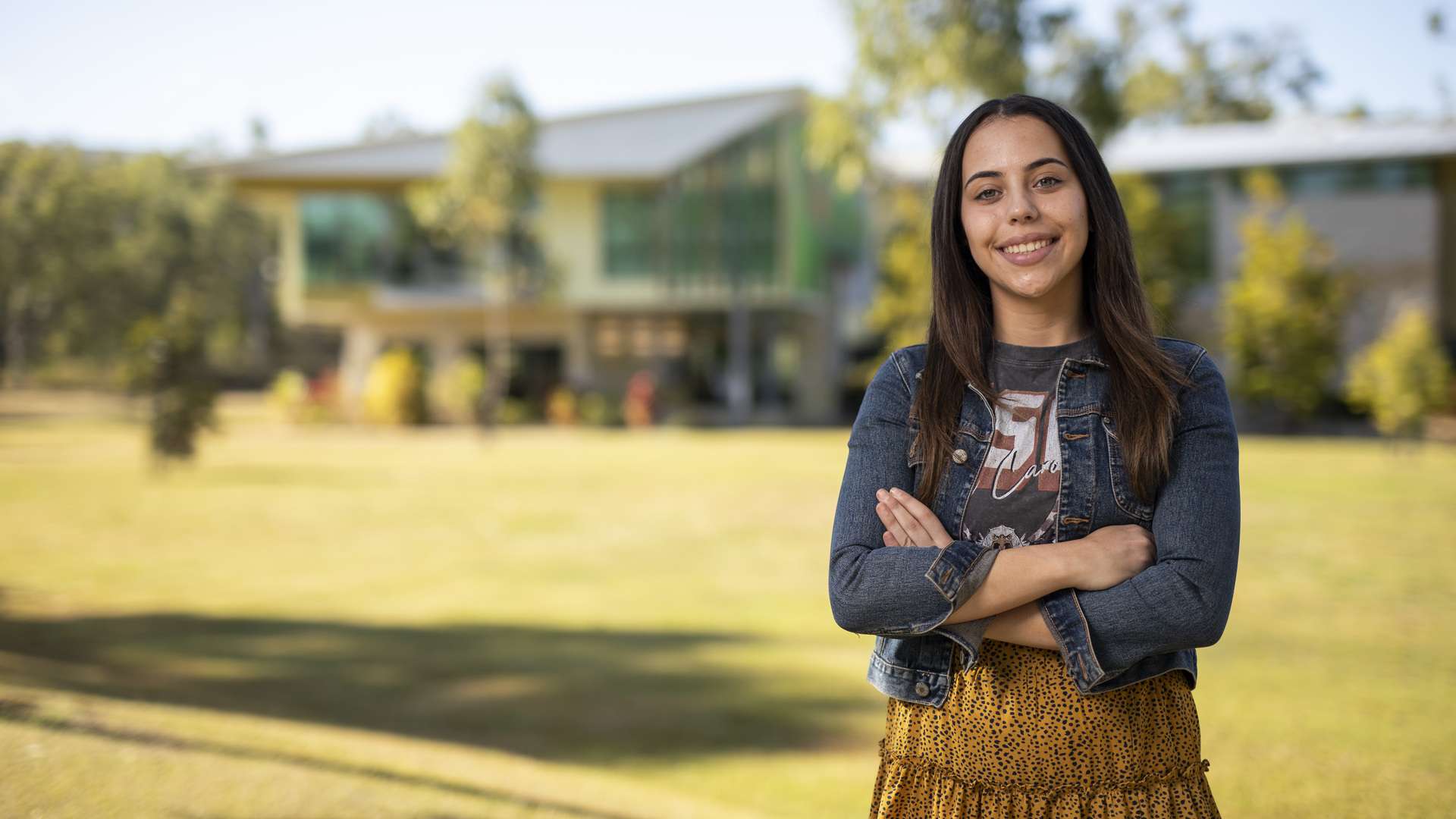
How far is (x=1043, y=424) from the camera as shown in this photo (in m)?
2.14

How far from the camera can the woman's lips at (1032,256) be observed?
2104mm

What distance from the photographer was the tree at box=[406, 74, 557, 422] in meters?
27.3

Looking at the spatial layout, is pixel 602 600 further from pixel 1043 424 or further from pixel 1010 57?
pixel 1010 57

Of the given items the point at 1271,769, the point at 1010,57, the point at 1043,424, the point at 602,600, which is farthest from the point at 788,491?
the point at 1043,424

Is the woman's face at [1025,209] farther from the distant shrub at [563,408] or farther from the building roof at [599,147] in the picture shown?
the distant shrub at [563,408]

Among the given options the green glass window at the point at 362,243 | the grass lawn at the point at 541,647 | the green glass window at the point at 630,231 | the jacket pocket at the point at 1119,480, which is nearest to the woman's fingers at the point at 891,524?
the jacket pocket at the point at 1119,480

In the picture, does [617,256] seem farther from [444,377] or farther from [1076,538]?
[1076,538]

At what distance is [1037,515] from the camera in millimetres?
2133

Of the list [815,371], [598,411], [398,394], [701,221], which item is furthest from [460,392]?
[815,371]

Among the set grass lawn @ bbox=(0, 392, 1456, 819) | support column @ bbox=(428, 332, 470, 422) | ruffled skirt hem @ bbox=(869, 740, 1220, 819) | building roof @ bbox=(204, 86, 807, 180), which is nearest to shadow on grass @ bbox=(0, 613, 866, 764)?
grass lawn @ bbox=(0, 392, 1456, 819)

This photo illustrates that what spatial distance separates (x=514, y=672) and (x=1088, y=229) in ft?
23.7

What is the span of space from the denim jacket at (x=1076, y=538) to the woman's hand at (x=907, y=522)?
2 cm

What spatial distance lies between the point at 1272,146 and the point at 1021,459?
32785 mm

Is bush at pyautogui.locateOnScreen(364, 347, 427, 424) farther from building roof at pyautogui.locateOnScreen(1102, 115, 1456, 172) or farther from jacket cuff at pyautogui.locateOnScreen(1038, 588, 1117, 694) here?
jacket cuff at pyautogui.locateOnScreen(1038, 588, 1117, 694)
